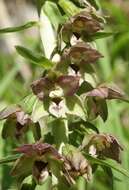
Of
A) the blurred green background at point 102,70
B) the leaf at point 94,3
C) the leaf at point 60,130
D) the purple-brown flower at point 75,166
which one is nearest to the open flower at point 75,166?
the purple-brown flower at point 75,166

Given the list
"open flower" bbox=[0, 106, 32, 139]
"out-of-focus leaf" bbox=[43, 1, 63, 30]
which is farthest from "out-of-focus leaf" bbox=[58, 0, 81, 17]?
"open flower" bbox=[0, 106, 32, 139]

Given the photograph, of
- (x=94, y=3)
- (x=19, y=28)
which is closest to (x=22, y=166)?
(x=19, y=28)

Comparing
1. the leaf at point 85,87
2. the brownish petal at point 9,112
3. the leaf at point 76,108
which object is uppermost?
the brownish petal at point 9,112

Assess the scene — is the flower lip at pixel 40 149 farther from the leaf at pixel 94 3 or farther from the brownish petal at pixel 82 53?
the leaf at pixel 94 3

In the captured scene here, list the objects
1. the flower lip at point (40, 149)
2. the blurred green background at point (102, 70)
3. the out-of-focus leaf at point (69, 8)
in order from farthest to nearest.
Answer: the blurred green background at point (102, 70), the out-of-focus leaf at point (69, 8), the flower lip at point (40, 149)

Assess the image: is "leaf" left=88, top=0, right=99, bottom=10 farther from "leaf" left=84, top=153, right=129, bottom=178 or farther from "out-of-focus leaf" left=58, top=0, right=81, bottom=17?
"leaf" left=84, top=153, right=129, bottom=178

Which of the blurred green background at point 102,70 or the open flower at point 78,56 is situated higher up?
the open flower at point 78,56
